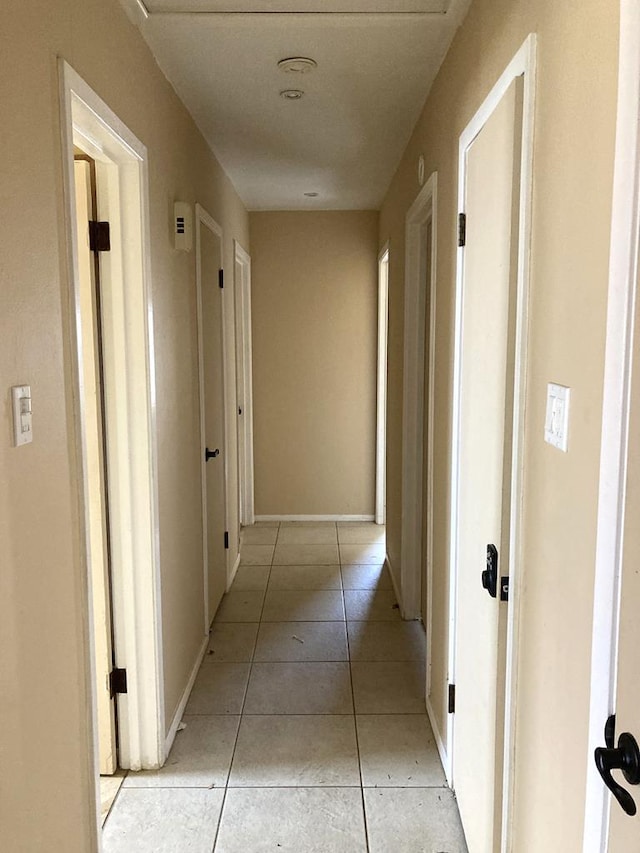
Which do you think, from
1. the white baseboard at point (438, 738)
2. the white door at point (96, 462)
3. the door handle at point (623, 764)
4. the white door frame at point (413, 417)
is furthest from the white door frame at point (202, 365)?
the door handle at point (623, 764)

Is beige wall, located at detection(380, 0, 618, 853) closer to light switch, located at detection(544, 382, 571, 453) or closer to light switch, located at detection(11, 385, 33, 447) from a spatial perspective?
light switch, located at detection(544, 382, 571, 453)

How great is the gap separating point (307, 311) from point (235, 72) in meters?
2.82

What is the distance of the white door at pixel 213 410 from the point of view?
304cm

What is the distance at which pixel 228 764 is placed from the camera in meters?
2.26

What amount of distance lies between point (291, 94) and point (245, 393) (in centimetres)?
278

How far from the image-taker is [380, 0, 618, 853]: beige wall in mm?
981

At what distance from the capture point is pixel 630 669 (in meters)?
0.79

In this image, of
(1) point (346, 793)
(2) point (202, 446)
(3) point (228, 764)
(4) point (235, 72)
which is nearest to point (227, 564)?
(2) point (202, 446)

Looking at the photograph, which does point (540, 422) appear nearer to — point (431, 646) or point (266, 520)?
point (431, 646)

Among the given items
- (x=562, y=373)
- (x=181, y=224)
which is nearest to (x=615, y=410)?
(x=562, y=373)

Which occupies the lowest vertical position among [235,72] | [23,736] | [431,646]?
[431,646]

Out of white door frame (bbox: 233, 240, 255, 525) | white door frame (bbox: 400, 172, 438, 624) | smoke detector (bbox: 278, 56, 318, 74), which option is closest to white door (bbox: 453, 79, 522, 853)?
smoke detector (bbox: 278, 56, 318, 74)

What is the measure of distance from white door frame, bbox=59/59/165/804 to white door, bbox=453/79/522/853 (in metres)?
0.99

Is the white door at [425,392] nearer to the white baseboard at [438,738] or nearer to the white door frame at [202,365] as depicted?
the white baseboard at [438,738]
